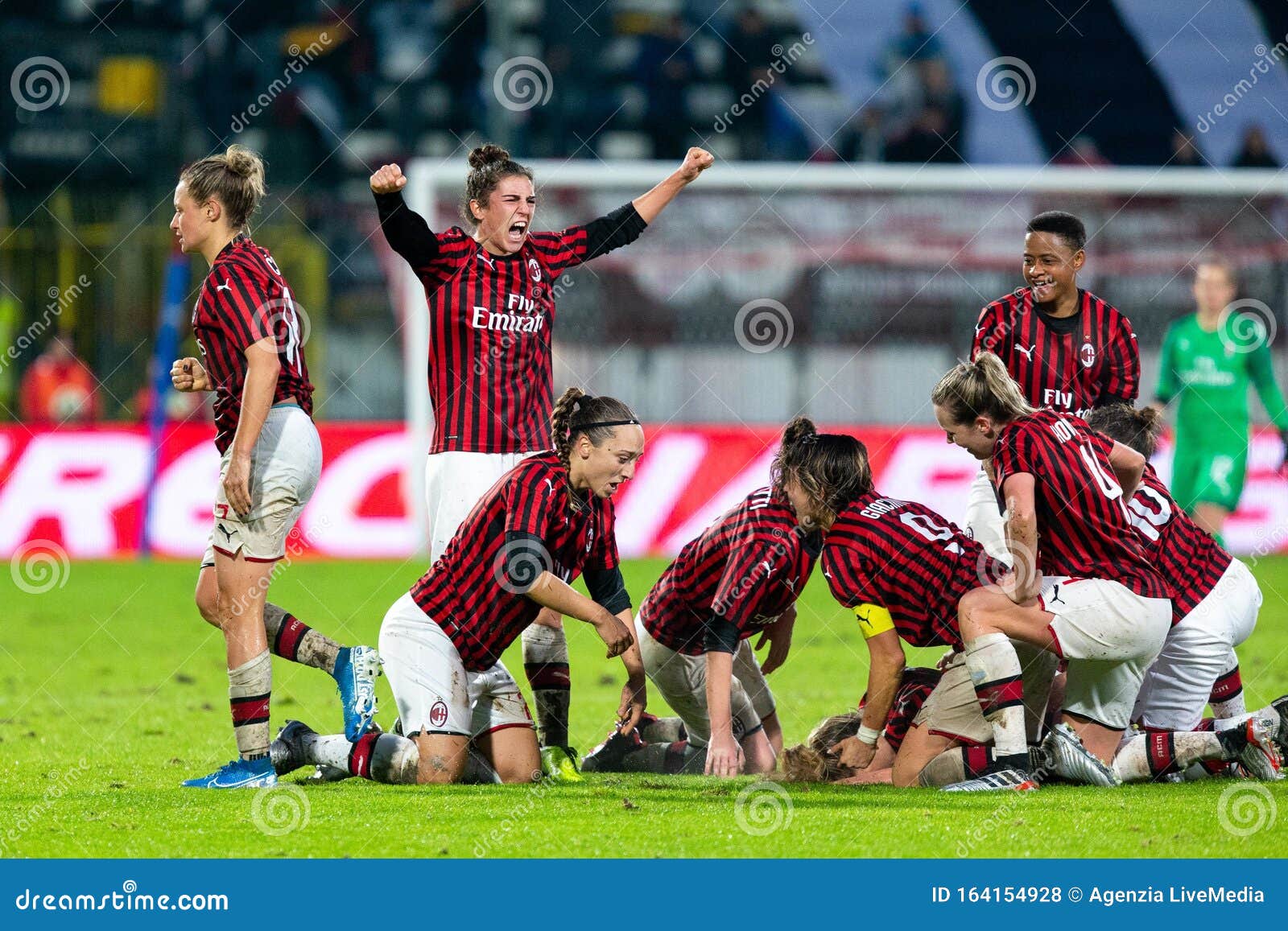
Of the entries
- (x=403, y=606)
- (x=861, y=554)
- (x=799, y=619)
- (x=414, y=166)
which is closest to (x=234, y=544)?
(x=403, y=606)

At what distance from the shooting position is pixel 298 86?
63.5ft

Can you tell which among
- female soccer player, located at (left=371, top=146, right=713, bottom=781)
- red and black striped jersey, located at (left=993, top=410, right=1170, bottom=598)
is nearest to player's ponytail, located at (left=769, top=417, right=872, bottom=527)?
red and black striped jersey, located at (left=993, top=410, right=1170, bottom=598)

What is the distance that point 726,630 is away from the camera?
552 cm

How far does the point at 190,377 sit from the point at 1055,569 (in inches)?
123

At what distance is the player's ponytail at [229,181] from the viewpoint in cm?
561

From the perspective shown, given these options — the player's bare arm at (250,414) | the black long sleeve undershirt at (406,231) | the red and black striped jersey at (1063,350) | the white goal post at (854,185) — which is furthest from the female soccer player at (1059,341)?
the white goal post at (854,185)

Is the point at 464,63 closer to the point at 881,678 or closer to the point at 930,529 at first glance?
the point at 930,529

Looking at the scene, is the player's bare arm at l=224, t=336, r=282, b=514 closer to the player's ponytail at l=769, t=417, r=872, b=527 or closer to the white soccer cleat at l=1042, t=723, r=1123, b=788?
the player's ponytail at l=769, t=417, r=872, b=527

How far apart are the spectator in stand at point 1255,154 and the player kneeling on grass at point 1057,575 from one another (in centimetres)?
1176

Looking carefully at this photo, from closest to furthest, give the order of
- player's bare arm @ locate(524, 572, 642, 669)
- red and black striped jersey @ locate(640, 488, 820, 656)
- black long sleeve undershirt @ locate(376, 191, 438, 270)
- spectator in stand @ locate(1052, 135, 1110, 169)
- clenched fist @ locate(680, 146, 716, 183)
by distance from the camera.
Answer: player's bare arm @ locate(524, 572, 642, 669), red and black striped jersey @ locate(640, 488, 820, 656), black long sleeve undershirt @ locate(376, 191, 438, 270), clenched fist @ locate(680, 146, 716, 183), spectator in stand @ locate(1052, 135, 1110, 169)

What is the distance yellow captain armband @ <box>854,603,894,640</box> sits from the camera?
5380 millimetres

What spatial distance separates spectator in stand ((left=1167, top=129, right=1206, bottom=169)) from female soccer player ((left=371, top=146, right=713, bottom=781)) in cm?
1307

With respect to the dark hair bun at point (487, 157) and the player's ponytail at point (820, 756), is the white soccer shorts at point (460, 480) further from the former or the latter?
the player's ponytail at point (820, 756)

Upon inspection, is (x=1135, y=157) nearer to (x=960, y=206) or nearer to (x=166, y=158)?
(x=960, y=206)
